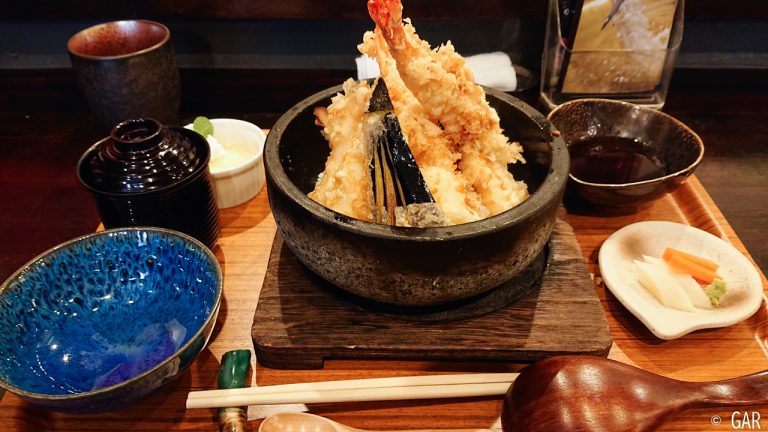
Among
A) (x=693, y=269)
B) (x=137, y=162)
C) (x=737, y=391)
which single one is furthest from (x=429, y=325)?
(x=137, y=162)

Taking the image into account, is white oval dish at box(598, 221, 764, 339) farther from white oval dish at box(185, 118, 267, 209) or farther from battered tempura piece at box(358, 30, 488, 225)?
white oval dish at box(185, 118, 267, 209)

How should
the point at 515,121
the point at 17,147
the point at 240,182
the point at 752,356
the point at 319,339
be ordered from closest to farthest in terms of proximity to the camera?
1. the point at 319,339
2. the point at 752,356
3. the point at 515,121
4. the point at 240,182
5. the point at 17,147

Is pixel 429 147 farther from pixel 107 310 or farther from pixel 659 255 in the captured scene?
pixel 107 310

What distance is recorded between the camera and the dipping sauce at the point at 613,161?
200 centimetres

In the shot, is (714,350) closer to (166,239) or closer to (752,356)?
(752,356)

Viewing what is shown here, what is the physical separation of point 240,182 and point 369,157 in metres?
0.77

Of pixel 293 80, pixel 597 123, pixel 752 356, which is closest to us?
pixel 752 356

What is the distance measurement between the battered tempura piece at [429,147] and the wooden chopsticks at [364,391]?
444mm

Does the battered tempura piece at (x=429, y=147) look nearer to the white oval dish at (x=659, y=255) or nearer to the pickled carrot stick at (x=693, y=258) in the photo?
the white oval dish at (x=659, y=255)

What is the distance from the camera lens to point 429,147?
154 cm

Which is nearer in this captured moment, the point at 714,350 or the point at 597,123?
the point at 714,350

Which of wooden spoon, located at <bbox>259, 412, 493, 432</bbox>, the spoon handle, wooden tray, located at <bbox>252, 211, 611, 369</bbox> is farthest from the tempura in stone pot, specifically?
the spoon handle

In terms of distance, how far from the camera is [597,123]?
2.19 metres

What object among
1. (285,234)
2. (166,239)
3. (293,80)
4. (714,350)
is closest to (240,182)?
(166,239)
